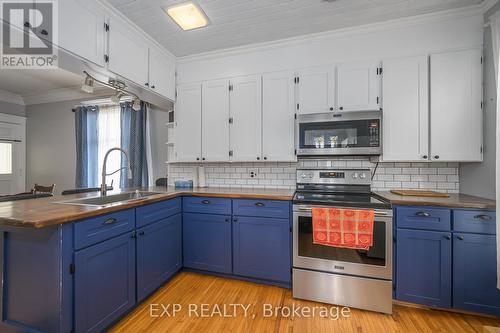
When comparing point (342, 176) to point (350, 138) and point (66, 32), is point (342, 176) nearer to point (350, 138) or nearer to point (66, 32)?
point (350, 138)

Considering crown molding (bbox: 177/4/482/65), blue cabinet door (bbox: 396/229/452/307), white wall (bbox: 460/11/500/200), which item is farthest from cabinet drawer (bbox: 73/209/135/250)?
white wall (bbox: 460/11/500/200)

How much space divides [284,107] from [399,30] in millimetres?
1359

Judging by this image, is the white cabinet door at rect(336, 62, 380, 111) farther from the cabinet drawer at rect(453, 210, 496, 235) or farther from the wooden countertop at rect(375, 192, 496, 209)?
the cabinet drawer at rect(453, 210, 496, 235)

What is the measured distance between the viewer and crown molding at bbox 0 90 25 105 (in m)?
4.19

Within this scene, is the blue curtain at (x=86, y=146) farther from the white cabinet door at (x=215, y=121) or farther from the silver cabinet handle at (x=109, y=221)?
the silver cabinet handle at (x=109, y=221)

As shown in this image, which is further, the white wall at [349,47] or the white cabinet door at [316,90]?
the white cabinet door at [316,90]

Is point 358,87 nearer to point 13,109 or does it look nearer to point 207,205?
point 207,205

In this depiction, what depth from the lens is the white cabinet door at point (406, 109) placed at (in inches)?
83.1

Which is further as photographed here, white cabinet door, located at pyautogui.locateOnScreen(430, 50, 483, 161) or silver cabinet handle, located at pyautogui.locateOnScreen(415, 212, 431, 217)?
white cabinet door, located at pyautogui.locateOnScreen(430, 50, 483, 161)

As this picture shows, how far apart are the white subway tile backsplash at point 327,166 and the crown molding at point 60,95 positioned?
2119 millimetres

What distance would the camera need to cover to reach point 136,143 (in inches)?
132

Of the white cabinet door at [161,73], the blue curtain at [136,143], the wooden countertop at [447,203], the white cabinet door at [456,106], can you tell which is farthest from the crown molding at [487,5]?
the blue curtain at [136,143]

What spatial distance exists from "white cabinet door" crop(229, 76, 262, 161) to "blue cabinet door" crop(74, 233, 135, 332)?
58.2 inches

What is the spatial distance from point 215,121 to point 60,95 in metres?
3.64
